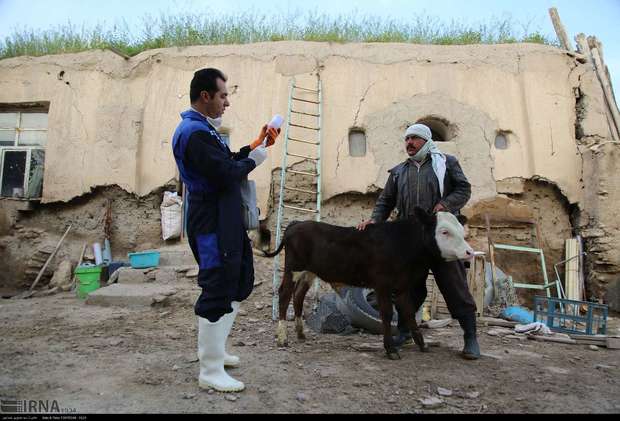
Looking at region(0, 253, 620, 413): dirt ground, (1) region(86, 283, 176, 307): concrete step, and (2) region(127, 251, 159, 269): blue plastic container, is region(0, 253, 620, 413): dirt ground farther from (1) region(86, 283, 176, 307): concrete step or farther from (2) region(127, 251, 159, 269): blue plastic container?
(2) region(127, 251, 159, 269): blue plastic container

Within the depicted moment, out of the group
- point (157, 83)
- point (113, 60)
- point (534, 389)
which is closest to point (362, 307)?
point (534, 389)

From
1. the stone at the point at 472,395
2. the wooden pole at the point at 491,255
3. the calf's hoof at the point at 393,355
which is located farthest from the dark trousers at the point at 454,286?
the wooden pole at the point at 491,255

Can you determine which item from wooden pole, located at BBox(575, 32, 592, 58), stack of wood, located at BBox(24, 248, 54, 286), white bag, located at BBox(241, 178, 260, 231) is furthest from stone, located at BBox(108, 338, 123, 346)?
wooden pole, located at BBox(575, 32, 592, 58)

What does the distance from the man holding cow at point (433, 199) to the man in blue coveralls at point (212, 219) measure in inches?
63.1

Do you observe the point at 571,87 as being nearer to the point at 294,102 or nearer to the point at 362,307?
the point at 294,102

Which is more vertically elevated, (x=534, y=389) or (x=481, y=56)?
(x=481, y=56)

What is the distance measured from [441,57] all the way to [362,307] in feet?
17.8

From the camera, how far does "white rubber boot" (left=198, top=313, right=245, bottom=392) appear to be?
2.75m

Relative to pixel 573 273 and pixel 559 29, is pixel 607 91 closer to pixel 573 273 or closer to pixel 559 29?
pixel 559 29

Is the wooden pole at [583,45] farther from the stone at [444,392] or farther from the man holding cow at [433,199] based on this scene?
the stone at [444,392]

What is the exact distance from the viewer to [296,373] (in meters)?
3.29

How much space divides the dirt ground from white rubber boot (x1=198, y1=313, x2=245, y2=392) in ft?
0.18

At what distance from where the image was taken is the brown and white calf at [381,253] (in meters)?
3.66

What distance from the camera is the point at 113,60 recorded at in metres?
8.73
